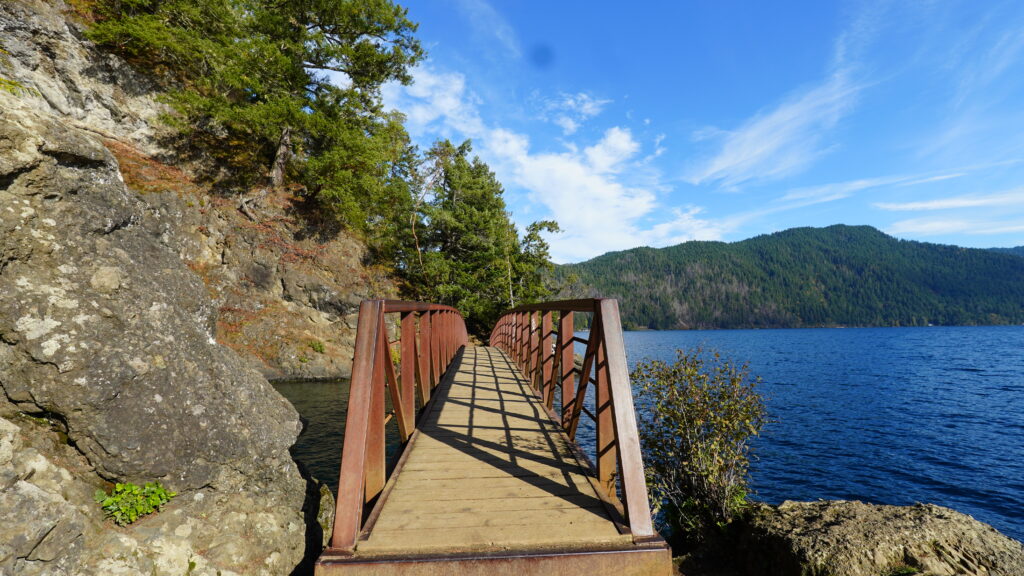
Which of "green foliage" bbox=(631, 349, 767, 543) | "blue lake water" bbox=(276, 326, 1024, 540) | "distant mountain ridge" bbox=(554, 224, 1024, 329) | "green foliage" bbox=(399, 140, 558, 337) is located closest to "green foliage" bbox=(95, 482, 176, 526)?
"blue lake water" bbox=(276, 326, 1024, 540)

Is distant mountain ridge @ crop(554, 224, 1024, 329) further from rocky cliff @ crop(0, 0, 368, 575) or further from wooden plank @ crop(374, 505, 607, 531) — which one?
wooden plank @ crop(374, 505, 607, 531)

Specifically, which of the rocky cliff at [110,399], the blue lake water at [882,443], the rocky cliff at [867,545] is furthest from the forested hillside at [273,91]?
the rocky cliff at [867,545]

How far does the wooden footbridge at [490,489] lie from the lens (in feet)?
7.80

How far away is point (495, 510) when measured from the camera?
2.97 m

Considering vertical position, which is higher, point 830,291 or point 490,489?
point 830,291

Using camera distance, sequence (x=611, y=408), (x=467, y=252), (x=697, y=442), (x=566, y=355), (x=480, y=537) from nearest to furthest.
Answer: (x=480, y=537) < (x=611, y=408) < (x=697, y=442) < (x=566, y=355) < (x=467, y=252)

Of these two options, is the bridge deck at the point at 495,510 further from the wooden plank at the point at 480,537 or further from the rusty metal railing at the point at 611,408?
the rusty metal railing at the point at 611,408

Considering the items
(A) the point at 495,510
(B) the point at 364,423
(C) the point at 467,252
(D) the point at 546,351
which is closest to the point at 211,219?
(C) the point at 467,252

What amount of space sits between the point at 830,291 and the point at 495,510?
721ft

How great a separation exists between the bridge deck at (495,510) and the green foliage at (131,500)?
2.41 meters

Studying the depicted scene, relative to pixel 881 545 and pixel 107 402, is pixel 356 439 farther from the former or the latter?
pixel 881 545

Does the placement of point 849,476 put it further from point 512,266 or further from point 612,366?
point 512,266

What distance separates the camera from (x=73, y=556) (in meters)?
3.10

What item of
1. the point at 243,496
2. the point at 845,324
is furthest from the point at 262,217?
the point at 845,324
